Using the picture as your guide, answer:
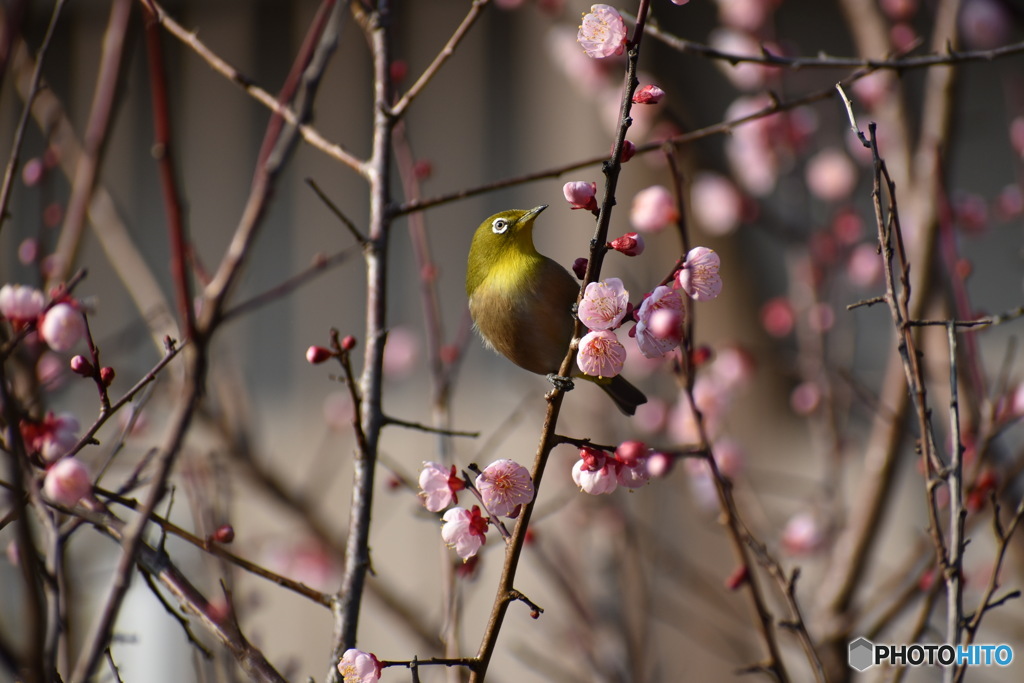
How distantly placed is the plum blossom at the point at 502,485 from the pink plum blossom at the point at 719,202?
2.87m

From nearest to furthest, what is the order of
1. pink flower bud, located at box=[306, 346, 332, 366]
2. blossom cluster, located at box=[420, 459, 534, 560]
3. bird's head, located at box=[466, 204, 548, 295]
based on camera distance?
1. blossom cluster, located at box=[420, 459, 534, 560]
2. pink flower bud, located at box=[306, 346, 332, 366]
3. bird's head, located at box=[466, 204, 548, 295]

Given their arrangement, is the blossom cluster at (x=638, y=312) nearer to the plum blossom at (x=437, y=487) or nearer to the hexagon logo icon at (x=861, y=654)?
the plum blossom at (x=437, y=487)

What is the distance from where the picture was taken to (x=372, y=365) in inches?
65.3

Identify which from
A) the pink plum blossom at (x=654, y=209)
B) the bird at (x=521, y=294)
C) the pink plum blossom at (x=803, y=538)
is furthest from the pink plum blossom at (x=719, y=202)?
the bird at (x=521, y=294)

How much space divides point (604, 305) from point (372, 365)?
20.2 inches

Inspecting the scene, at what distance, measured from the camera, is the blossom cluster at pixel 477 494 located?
4.64ft

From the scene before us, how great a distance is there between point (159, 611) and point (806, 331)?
3.70 m

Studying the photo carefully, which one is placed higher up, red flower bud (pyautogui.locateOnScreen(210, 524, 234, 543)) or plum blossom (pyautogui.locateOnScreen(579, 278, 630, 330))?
plum blossom (pyautogui.locateOnScreen(579, 278, 630, 330))

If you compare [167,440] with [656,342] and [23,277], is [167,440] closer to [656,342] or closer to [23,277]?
[656,342]

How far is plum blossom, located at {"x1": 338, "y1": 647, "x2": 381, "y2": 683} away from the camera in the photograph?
1.37 metres

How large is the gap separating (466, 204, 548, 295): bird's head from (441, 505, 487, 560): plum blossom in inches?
28.3

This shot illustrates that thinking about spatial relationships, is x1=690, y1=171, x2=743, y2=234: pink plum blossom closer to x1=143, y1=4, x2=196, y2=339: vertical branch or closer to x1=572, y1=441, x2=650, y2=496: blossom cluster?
x1=572, y1=441, x2=650, y2=496: blossom cluster

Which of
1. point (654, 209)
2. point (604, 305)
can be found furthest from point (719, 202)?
point (604, 305)

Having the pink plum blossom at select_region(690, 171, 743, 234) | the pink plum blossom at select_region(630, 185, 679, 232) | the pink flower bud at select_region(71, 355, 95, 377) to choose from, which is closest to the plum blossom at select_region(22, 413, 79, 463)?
the pink flower bud at select_region(71, 355, 95, 377)
